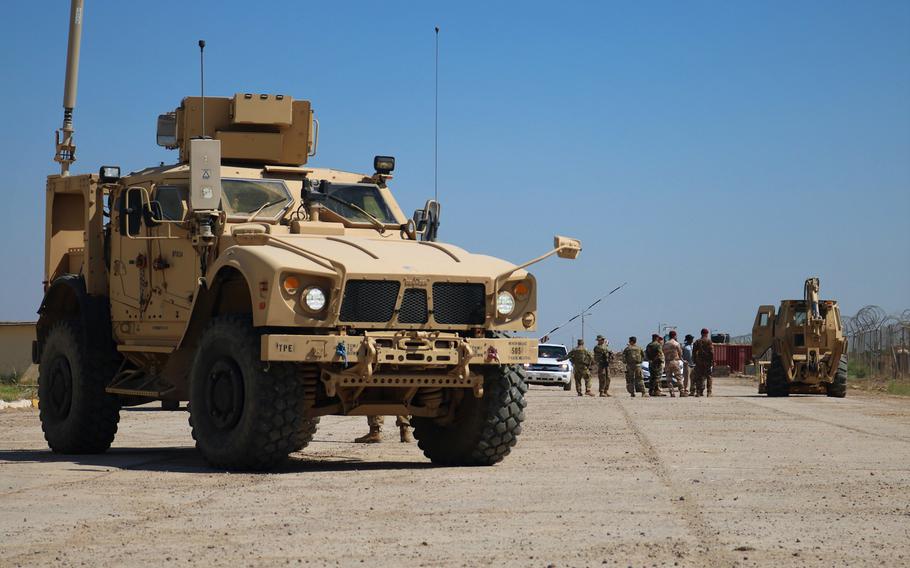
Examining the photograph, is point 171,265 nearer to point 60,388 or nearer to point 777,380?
point 60,388

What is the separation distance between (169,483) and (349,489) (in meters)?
1.51

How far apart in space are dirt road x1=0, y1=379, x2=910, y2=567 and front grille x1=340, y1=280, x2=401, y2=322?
1.27 metres

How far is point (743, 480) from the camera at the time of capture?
11398mm

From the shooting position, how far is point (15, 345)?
42.8 m

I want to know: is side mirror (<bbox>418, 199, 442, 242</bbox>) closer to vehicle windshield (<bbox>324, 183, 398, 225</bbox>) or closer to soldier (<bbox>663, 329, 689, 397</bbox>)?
vehicle windshield (<bbox>324, 183, 398, 225</bbox>)

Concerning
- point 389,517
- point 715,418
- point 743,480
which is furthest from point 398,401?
point 715,418

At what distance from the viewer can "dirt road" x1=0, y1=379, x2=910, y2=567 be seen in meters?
7.42

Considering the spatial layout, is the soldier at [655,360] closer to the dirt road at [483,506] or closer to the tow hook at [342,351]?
the dirt road at [483,506]

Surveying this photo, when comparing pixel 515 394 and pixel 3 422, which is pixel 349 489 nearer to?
pixel 515 394

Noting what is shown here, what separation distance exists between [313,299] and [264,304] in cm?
39

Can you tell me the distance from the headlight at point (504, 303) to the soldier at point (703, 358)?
72.3 ft

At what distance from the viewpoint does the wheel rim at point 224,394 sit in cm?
1227

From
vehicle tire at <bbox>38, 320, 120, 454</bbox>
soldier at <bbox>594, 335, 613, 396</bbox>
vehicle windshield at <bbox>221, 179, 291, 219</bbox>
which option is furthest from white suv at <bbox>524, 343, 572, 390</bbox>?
vehicle windshield at <bbox>221, 179, 291, 219</bbox>

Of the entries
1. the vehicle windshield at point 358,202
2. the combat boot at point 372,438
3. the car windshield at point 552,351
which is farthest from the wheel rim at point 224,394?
the car windshield at point 552,351
